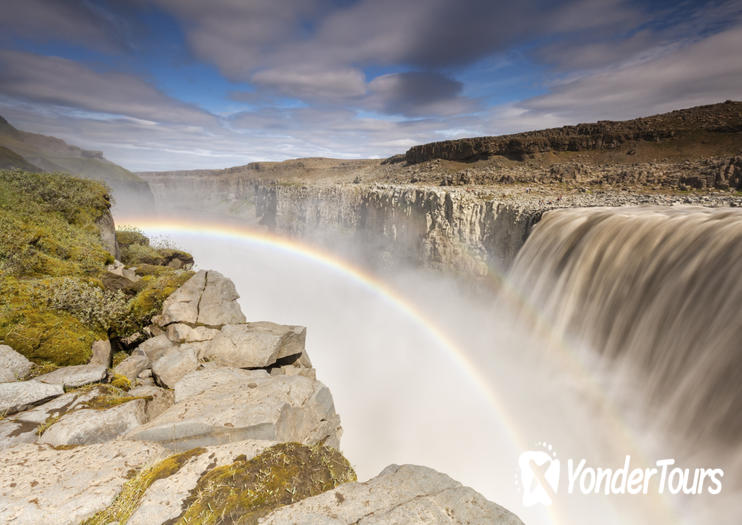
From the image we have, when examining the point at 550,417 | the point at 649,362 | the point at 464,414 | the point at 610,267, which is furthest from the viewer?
the point at 464,414

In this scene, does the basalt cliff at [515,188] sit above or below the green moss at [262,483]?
above

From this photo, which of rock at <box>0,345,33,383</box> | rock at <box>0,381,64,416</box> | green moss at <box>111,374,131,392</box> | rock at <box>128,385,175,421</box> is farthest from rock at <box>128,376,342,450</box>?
rock at <box>0,345,33,383</box>

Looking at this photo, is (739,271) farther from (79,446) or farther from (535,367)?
(79,446)

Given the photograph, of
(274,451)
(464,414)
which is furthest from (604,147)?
(274,451)

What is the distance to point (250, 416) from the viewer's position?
5.89 meters

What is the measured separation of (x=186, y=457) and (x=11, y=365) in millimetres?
4709

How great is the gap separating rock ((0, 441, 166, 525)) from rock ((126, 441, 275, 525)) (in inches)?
22.6

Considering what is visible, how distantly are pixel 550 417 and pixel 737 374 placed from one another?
6.59m

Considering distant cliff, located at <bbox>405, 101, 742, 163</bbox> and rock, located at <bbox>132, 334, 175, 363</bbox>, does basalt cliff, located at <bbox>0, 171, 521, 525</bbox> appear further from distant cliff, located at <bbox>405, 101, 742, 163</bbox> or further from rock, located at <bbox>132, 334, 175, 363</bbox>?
distant cliff, located at <bbox>405, 101, 742, 163</bbox>

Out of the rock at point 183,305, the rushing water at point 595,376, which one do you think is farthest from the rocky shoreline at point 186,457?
the rushing water at point 595,376

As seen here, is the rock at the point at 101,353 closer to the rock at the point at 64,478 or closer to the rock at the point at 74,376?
the rock at the point at 74,376

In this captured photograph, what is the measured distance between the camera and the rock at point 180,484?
3.36 meters

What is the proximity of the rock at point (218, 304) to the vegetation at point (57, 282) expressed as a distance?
52.7 inches

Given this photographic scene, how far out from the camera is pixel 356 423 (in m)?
21.3
